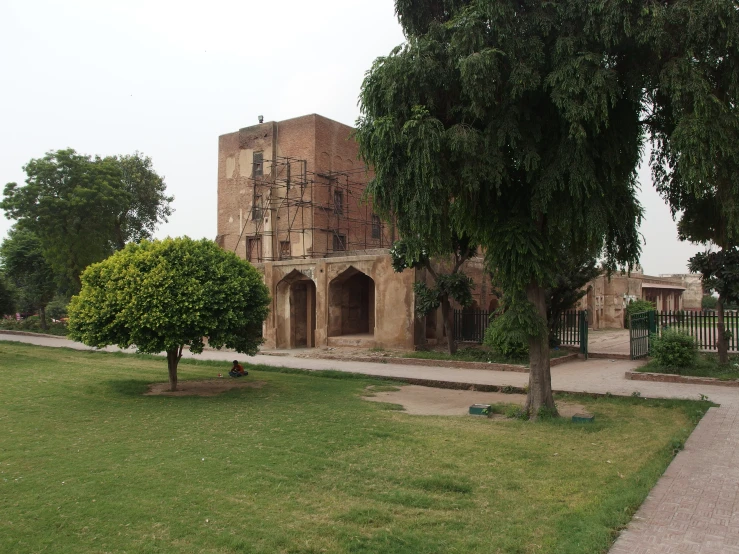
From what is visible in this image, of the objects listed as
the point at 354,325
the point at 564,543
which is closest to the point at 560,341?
the point at 354,325

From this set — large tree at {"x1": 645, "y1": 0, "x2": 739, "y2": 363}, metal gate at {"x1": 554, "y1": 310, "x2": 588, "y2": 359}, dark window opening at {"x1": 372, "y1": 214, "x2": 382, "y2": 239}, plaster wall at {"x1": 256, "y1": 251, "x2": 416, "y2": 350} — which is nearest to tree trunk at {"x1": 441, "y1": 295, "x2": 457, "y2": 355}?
plaster wall at {"x1": 256, "y1": 251, "x2": 416, "y2": 350}

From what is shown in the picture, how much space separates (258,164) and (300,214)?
4.16 meters

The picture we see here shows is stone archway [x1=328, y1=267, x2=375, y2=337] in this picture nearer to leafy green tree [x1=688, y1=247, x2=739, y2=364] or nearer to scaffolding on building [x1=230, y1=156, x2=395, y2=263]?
scaffolding on building [x1=230, y1=156, x2=395, y2=263]

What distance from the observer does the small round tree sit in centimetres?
1175

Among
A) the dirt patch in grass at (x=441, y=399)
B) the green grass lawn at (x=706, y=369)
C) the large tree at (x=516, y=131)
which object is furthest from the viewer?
the green grass lawn at (x=706, y=369)

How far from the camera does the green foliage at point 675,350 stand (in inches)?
593

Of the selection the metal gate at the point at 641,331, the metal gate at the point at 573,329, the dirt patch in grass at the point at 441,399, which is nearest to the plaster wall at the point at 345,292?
the metal gate at the point at 573,329

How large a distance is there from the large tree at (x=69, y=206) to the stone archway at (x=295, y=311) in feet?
36.4

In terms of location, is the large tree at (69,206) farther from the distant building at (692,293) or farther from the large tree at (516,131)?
the distant building at (692,293)

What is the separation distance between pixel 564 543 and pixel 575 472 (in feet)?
7.17

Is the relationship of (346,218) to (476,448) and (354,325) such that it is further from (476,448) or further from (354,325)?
(476,448)

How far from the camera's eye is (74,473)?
6469 mm

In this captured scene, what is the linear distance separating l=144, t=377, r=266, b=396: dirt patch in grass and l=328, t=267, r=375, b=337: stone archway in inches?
360

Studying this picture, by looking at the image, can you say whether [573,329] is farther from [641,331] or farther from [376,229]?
[376,229]
